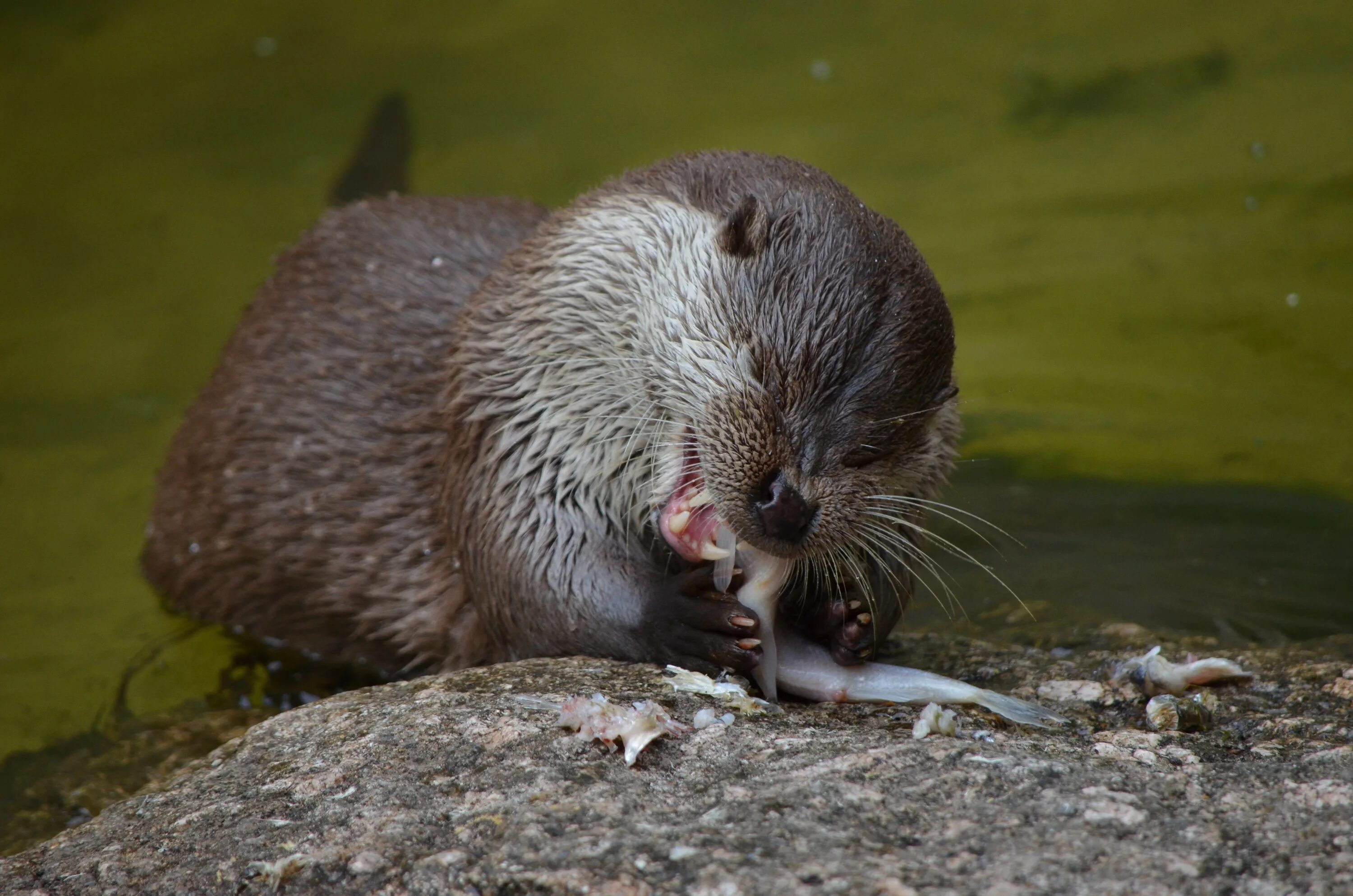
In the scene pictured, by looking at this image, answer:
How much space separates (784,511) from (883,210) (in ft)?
10.4

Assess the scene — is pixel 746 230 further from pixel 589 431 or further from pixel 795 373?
pixel 589 431

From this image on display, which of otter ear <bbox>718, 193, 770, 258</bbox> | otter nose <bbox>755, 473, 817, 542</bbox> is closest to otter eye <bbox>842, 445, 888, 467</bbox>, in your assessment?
otter nose <bbox>755, 473, 817, 542</bbox>

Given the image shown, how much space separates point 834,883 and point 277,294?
90.8 inches

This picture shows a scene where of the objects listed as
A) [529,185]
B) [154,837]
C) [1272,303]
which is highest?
[529,185]

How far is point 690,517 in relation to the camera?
2158 millimetres

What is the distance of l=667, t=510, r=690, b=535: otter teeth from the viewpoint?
2162 millimetres

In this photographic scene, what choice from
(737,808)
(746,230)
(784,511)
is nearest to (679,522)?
(784,511)

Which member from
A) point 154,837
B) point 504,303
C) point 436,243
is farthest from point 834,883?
point 436,243

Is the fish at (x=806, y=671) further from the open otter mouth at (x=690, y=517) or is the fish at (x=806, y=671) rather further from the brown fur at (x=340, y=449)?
the brown fur at (x=340, y=449)

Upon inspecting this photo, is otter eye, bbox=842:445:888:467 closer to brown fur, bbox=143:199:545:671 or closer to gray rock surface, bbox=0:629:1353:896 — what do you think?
gray rock surface, bbox=0:629:1353:896

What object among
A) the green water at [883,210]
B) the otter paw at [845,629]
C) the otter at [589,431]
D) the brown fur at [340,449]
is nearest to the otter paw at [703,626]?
the otter at [589,431]

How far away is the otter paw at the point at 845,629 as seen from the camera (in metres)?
2.08

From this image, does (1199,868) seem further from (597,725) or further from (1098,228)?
(1098,228)

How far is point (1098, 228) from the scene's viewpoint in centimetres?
471
